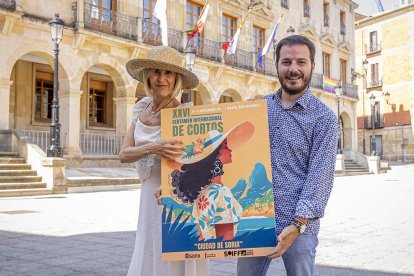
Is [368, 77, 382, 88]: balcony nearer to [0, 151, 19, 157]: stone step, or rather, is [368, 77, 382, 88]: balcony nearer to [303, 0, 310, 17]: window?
[303, 0, 310, 17]: window

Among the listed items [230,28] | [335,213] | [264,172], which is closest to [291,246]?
[264,172]

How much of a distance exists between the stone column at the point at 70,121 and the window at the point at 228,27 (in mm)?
9396

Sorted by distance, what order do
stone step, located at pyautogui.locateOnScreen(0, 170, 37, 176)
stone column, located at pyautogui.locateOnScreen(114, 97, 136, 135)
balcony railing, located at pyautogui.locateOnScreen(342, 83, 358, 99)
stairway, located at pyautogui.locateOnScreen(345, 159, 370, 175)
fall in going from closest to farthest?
stone step, located at pyautogui.locateOnScreen(0, 170, 37, 176)
stone column, located at pyautogui.locateOnScreen(114, 97, 136, 135)
stairway, located at pyautogui.locateOnScreen(345, 159, 370, 175)
balcony railing, located at pyautogui.locateOnScreen(342, 83, 358, 99)

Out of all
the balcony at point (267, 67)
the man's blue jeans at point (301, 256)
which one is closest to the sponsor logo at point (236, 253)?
the man's blue jeans at point (301, 256)

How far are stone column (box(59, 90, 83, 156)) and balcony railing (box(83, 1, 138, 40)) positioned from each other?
260 cm

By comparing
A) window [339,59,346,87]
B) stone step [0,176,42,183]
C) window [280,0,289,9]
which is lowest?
stone step [0,176,42,183]

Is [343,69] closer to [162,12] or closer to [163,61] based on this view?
[162,12]

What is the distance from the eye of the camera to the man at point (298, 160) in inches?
78.3

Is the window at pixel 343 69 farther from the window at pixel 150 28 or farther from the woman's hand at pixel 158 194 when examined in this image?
the woman's hand at pixel 158 194

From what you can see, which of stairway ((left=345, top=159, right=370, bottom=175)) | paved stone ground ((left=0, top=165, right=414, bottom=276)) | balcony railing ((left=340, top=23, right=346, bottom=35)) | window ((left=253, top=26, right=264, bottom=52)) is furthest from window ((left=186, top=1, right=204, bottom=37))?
balcony railing ((left=340, top=23, right=346, bottom=35))

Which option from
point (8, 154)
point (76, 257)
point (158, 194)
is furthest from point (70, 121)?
point (158, 194)

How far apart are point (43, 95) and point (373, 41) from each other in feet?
107

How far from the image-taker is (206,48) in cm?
2145

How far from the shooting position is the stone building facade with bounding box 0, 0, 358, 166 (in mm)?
15484
